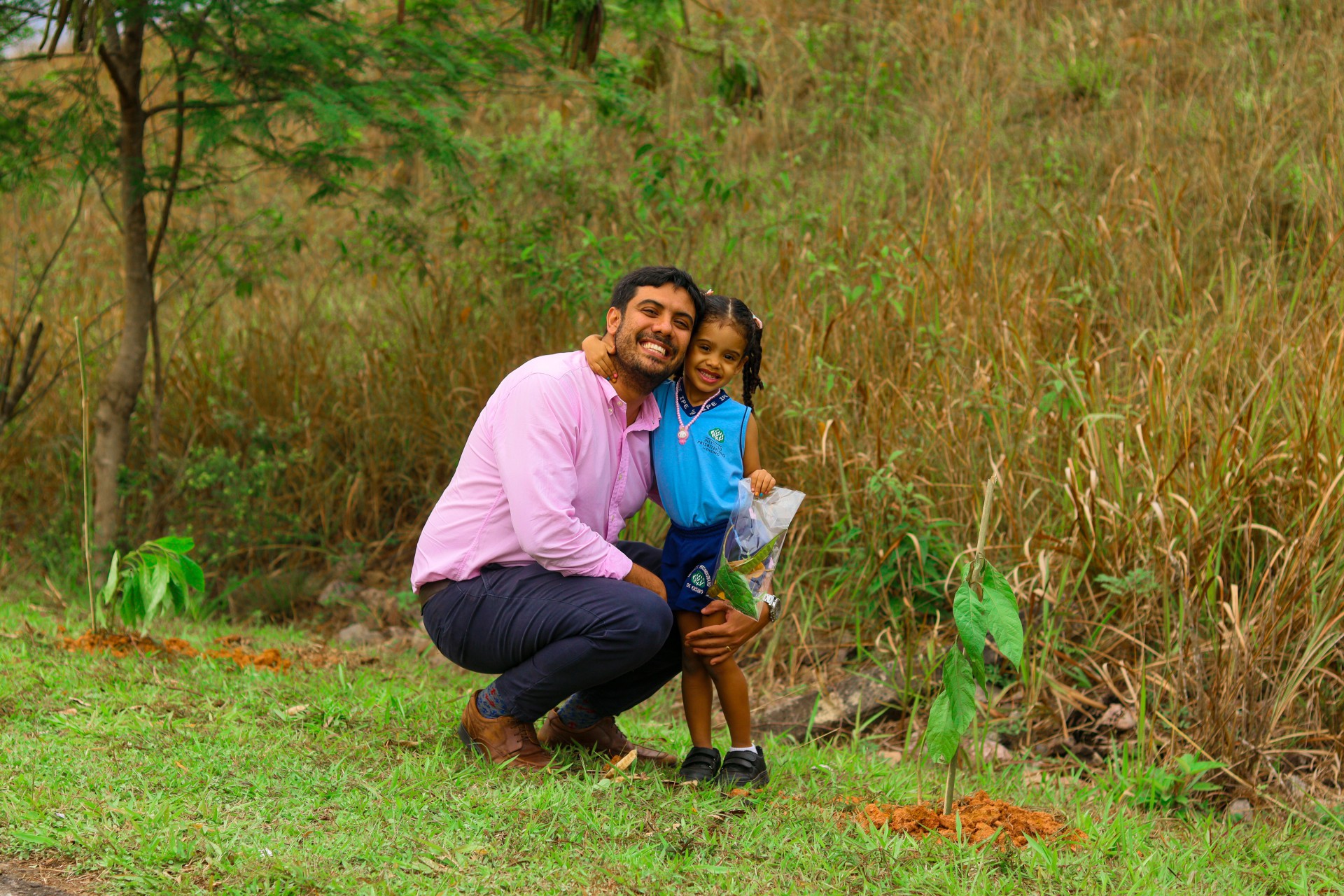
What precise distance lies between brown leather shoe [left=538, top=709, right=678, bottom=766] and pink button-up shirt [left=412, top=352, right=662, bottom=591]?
598 millimetres

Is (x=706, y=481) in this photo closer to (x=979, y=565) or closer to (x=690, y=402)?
(x=690, y=402)

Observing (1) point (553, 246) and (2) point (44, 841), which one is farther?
(1) point (553, 246)

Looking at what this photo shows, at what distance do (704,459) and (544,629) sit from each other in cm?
65

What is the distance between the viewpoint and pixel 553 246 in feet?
21.0

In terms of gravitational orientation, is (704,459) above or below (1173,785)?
above

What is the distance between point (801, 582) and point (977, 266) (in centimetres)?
208

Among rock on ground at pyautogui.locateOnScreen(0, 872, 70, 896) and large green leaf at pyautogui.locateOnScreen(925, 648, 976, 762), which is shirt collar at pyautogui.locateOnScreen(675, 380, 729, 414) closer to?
large green leaf at pyautogui.locateOnScreen(925, 648, 976, 762)

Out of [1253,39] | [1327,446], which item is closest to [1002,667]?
[1327,446]

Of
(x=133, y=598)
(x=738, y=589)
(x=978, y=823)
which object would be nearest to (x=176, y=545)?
(x=133, y=598)

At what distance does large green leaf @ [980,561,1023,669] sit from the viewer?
263 cm

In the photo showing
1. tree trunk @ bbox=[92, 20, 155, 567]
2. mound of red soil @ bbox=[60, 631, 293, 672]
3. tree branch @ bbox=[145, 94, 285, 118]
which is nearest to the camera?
mound of red soil @ bbox=[60, 631, 293, 672]

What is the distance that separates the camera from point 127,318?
5.84 m

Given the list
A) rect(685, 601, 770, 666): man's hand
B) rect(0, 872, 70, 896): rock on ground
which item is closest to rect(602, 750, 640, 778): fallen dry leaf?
rect(685, 601, 770, 666): man's hand

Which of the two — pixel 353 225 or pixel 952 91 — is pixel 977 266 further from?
pixel 353 225
